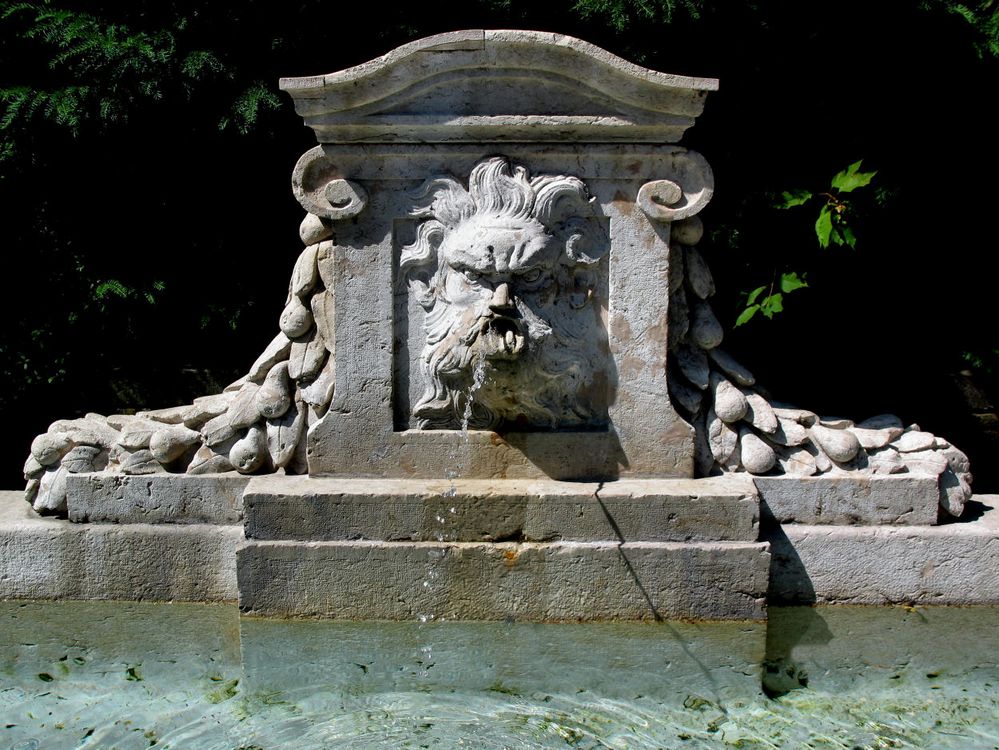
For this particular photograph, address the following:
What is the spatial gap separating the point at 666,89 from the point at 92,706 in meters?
2.34

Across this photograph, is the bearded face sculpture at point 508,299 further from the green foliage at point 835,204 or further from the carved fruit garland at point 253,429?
the green foliage at point 835,204

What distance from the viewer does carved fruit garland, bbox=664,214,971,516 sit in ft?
11.0

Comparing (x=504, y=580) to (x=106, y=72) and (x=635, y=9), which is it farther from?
(x=106, y=72)

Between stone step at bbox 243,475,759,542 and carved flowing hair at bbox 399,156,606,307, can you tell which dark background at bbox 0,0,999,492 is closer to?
carved flowing hair at bbox 399,156,606,307

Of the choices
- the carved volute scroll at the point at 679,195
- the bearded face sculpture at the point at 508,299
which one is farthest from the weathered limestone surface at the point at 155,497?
the carved volute scroll at the point at 679,195

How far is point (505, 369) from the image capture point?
3.15 meters

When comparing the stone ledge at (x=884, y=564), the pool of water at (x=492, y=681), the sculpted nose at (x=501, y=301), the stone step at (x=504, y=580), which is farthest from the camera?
the stone ledge at (x=884, y=564)

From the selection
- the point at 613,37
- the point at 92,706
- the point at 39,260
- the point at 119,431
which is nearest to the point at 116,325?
the point at 39,260

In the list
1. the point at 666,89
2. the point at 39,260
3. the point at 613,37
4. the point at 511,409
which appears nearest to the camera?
the point at 666,89

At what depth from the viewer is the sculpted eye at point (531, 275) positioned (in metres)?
3.16

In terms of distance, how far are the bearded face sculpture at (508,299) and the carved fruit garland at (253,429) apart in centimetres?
30

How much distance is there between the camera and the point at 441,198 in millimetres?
3211

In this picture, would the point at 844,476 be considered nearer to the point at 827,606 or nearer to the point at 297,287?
the point at 827,606

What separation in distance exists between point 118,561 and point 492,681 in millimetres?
1179
